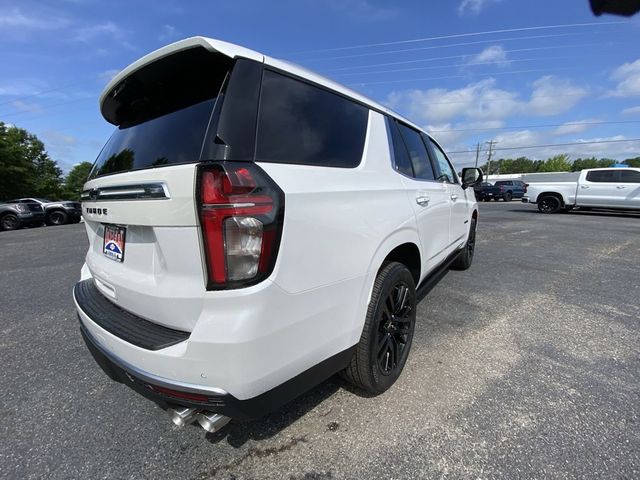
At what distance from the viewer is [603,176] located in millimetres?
13961

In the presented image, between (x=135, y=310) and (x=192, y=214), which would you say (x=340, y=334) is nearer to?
(x=192, y=214)

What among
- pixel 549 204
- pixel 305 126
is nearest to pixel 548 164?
pixel 549 204

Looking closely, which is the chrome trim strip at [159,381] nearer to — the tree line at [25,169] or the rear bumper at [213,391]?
the rear bumper at [213,391]

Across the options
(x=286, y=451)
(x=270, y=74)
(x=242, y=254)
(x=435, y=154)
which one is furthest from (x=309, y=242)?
(x=435, y=154)

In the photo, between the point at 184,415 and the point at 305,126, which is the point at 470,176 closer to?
the point at 305,126

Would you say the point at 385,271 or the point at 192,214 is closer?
the point at 192,214

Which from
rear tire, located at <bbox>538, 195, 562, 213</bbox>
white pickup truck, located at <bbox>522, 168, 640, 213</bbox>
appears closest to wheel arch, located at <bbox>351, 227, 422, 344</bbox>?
white pickup truck, located at <bbox>522, 168, 640, 213</bbox>

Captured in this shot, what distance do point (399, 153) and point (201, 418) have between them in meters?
2.06

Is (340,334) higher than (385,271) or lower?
lower

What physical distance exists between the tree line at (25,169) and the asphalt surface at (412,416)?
95.3ft

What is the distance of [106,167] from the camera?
2.07m

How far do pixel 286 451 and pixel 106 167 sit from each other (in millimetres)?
1893

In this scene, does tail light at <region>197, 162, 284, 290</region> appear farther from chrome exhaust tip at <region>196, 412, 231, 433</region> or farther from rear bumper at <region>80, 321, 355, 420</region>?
chrome exhaust tip at <region>196, 412, 231, 433</region>

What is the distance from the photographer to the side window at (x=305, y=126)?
1463mm
